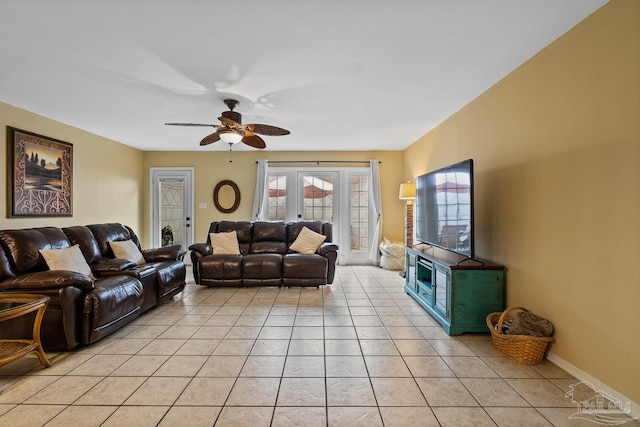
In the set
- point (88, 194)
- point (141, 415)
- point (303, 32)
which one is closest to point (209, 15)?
point (303, 32)

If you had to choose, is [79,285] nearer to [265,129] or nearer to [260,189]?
[265,129]

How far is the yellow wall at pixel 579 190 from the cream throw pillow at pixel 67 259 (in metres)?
4.17

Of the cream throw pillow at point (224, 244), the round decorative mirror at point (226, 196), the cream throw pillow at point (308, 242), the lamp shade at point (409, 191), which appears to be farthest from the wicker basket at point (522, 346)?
the round decorative mirror at point (226, 196)

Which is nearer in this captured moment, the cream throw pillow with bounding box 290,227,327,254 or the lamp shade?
the cream throw pillow with bounding box 290,227,327,254

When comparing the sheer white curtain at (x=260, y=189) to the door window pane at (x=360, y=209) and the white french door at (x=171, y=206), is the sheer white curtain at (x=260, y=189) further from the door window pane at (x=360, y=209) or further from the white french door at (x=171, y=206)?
the door window pane at (x=360, y=209)

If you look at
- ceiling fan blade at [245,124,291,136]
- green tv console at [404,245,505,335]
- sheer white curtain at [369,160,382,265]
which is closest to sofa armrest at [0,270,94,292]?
ceiling fan blade at [245,124,291,136]

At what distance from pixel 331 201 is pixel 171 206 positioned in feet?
11.1

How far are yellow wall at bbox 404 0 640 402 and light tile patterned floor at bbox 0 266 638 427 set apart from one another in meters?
0.45

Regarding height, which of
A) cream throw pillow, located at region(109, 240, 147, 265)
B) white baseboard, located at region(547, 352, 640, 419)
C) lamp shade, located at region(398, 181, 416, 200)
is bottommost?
white baseboard, located at region(547, 352, 640, 419)

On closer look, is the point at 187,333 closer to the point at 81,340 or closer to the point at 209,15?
the point at 81,340

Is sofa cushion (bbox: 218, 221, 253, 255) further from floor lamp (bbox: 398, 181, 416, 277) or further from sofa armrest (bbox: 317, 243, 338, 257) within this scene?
floor lamp (bbox: 398, 181, 416, 277)

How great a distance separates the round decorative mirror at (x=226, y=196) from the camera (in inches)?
238

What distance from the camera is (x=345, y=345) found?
2533 millimetres

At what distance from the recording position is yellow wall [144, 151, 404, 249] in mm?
6035
